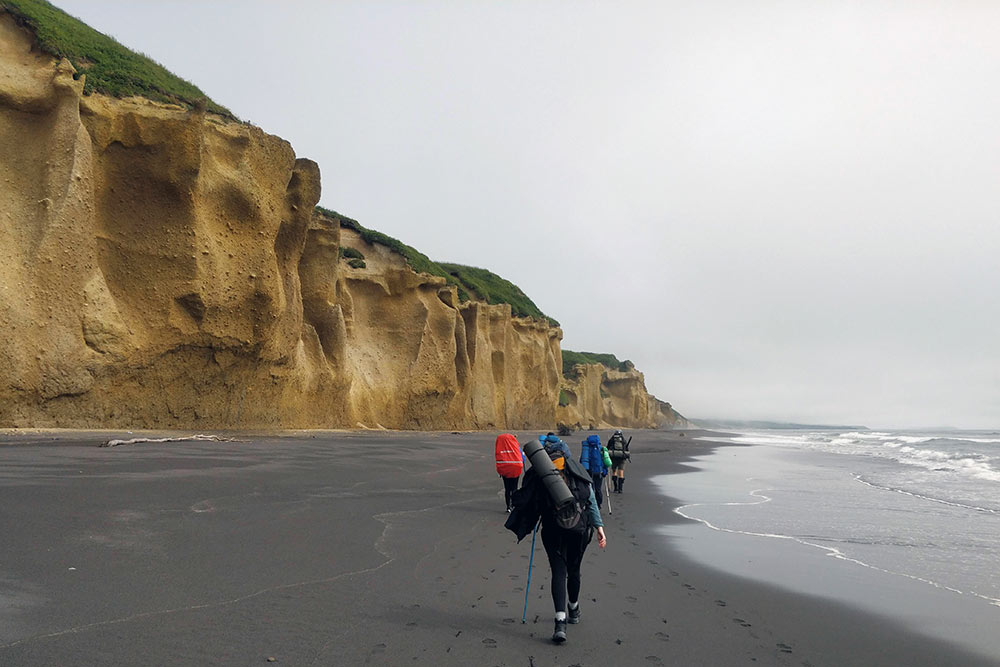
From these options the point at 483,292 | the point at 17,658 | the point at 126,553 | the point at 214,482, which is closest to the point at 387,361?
the point at 483,292

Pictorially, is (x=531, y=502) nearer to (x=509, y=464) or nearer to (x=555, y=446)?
(x=555, y=446)

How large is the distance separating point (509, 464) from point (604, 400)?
93750 millimetres

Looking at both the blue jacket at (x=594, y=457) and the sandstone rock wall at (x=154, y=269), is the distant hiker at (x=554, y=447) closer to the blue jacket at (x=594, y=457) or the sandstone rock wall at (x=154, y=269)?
the blue jacket at (x=594, y=457)

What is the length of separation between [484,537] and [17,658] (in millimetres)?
5621

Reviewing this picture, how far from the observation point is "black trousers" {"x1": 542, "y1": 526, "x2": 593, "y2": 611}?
4746 millimetres

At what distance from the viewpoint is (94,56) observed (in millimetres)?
20828

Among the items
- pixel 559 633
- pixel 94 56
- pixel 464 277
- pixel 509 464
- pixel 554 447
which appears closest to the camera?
pixel 559 633

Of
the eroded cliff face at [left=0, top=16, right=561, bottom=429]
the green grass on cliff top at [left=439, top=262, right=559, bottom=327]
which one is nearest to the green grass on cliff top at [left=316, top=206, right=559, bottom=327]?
the green grass on cliff top at [left=439, top=262, right=559, bottom=327]

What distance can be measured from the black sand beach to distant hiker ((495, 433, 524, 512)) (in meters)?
0.85

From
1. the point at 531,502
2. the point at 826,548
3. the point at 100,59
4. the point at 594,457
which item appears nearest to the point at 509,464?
the point at 594,457

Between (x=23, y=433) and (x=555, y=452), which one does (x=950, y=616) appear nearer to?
(x=555, y=452)

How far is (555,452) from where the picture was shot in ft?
16.9

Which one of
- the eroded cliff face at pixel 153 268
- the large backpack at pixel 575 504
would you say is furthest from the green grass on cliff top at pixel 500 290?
the large backpack at pixel 575 504

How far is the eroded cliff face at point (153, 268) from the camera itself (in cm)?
1647
